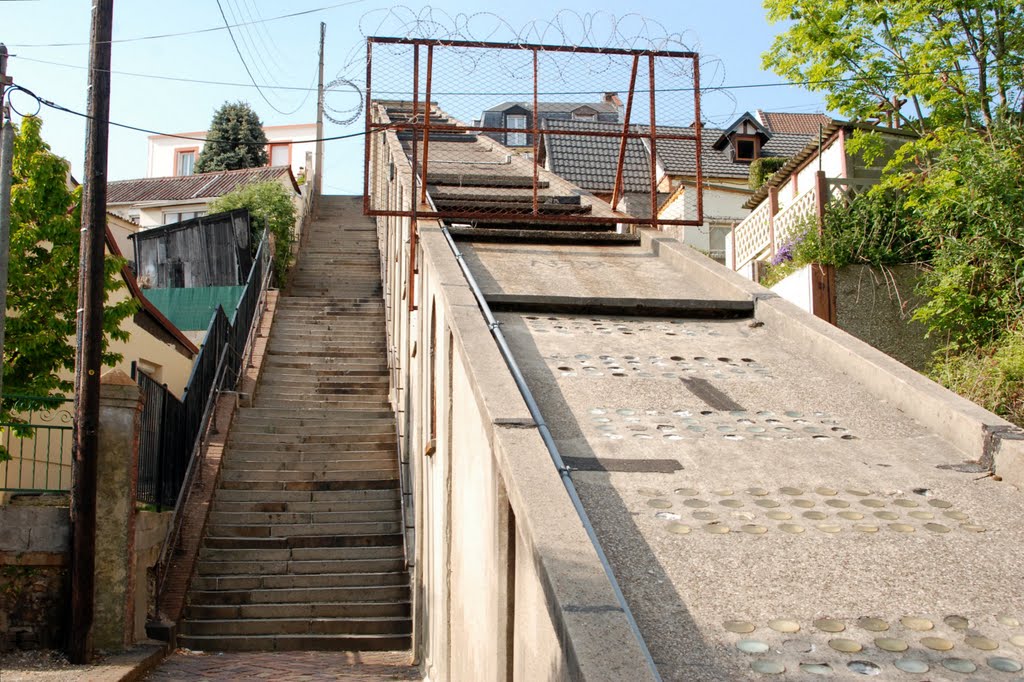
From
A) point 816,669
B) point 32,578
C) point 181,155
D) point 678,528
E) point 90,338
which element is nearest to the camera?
point 816,669

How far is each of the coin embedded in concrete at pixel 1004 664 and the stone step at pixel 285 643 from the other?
7877 mm

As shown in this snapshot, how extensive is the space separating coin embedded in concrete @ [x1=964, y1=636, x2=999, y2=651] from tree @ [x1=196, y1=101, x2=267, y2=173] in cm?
4443

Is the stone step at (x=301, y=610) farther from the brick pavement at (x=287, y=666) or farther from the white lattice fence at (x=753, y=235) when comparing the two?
the white lattice fence at (x=753, y=235)

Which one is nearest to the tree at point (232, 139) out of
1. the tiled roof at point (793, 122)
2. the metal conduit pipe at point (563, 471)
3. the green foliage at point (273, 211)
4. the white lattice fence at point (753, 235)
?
the green foliage at point (273, 211)

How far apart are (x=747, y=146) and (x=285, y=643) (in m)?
23.7

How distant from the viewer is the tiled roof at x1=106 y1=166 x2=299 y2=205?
121ft

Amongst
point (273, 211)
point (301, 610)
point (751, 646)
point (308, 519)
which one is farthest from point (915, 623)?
point (273, 211)

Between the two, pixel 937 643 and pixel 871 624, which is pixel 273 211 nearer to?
pixel 871 624

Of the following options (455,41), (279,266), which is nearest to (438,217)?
(455,41)

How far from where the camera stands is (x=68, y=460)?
13.3 meters

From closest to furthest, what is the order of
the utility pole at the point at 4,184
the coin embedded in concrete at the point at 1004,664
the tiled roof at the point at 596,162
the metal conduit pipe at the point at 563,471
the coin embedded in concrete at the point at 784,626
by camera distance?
the metal conduit pipe at the point at 563,471
the coin embedded in concrete at the point at 1004,664
the coin embedded in concrete at the point at 784,626
the utility pole at the point at 4,184
the tiled roof at the point at 596,162

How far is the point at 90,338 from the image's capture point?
31.1 ft

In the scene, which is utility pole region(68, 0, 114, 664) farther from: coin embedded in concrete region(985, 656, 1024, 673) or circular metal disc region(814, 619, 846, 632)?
coin embedded in concrete region(985, 656, 1024, 673)

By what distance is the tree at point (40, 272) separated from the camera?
10.6 m
